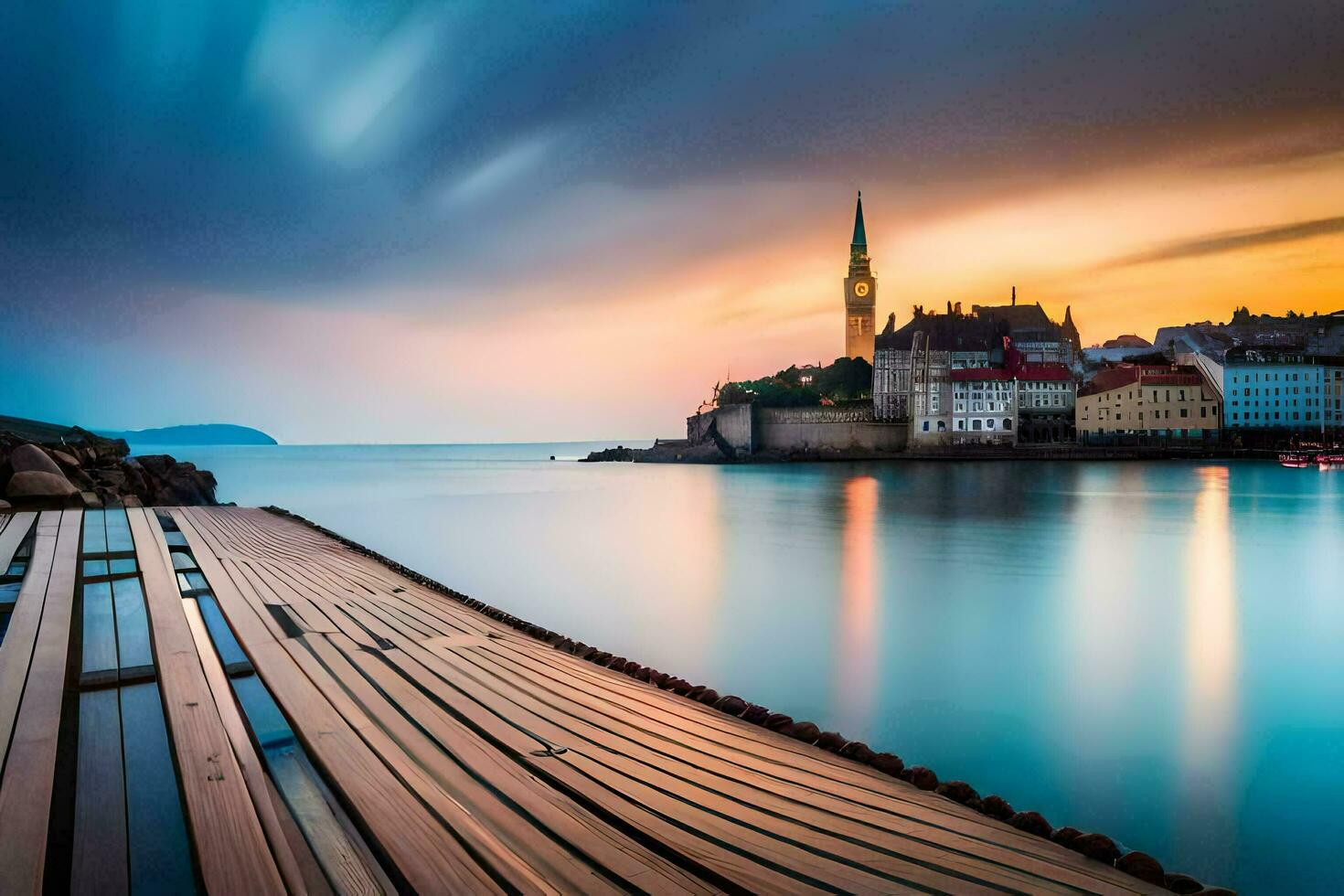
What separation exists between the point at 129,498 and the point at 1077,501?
3148 centimetres

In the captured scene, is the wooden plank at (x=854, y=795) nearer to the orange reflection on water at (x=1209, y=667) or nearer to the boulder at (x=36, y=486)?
the orange reflection on water at (x=1209, y=667)

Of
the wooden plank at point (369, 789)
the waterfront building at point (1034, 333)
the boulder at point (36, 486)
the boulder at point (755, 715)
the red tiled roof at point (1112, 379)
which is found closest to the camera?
the wooden plank at point (369, 789)

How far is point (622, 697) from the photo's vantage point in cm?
469

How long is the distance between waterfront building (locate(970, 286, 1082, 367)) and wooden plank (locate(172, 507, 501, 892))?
79711 mm

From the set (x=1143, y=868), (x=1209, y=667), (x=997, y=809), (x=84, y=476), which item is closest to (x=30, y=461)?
(x=84, y=476)

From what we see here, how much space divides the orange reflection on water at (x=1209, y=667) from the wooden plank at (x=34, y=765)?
605cm

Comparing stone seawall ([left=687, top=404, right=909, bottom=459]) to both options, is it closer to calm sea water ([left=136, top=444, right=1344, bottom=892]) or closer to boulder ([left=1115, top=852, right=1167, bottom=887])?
calm sea water ([left=136, top=444, right=1344, bottom=892])

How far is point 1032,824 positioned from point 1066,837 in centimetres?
13

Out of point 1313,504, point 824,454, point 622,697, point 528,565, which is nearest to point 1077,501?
point 1313,504

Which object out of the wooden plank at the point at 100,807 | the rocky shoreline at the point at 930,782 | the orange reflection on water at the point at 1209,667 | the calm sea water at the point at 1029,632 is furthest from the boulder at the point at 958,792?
the wooden plank at the point at 100,807

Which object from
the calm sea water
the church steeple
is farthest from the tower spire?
the calm sea water

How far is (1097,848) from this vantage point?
295cm

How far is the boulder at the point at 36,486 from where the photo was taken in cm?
1306

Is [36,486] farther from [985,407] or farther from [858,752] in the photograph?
[985,407]
